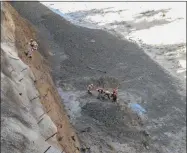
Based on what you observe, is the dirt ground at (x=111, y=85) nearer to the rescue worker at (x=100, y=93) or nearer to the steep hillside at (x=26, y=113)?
the rescue worker at (x=100, y=93)

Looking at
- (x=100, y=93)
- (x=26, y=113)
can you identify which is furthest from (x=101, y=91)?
(x=26, y=113)

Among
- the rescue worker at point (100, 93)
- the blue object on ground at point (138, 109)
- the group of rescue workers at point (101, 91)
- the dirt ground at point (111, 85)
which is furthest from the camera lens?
the blue object on ground at point (138, 109)

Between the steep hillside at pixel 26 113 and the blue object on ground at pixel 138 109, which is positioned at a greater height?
the steep hillside at pixel 26 113

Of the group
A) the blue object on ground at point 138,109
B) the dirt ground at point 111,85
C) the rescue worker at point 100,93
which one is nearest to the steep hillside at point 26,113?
the dirt ground at point 111,85

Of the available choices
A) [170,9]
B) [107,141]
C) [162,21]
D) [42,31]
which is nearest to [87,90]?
[107,141]

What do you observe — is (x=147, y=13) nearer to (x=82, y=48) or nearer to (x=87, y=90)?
(x=82, y=48)

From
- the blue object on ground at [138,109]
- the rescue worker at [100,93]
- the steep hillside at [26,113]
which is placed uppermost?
the steep hillside at [26,113]

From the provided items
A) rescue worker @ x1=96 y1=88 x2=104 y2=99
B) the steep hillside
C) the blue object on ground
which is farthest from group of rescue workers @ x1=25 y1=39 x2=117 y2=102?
the steep hillside
